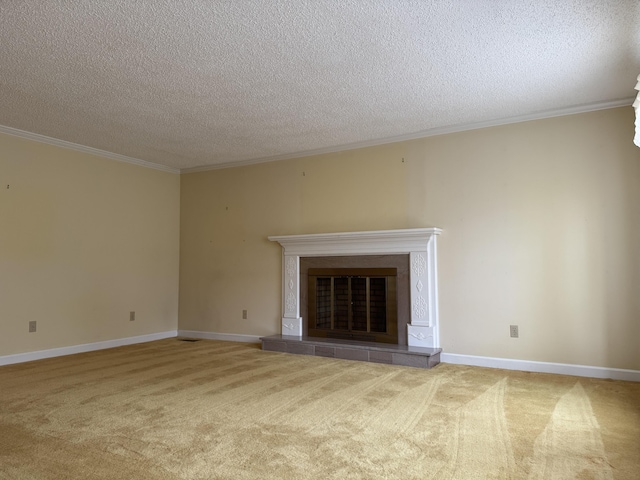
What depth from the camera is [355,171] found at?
5.52 m

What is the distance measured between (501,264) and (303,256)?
235 centimetres

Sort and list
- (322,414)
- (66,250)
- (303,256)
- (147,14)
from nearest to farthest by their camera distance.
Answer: (147,14) < (322,414) < (66,250) < (303,256)

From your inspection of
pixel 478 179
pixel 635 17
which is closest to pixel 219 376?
pixel 478 179

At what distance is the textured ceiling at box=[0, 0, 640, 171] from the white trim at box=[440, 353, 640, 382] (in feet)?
7.84

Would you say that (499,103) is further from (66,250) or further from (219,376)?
(66,250)

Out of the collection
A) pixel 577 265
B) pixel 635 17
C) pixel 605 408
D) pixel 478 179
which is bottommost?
pixel 605 408

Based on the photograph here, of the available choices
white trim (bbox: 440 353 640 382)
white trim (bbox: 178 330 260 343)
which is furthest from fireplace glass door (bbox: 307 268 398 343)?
white trim (bbox: 178 330 260 343)

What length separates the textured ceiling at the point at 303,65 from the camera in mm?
2705

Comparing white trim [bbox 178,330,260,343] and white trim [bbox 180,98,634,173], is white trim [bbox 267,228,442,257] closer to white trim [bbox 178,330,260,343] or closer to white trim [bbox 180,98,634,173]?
white trim [bbox 180,98,634,173]

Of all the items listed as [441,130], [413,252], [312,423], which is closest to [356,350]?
[413,252]

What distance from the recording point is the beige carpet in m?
2.22

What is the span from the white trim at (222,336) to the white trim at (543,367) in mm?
2568

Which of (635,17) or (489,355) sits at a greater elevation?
(635,17)

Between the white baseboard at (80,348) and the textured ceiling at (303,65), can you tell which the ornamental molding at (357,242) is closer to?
the textured ceiling at (303,65)
